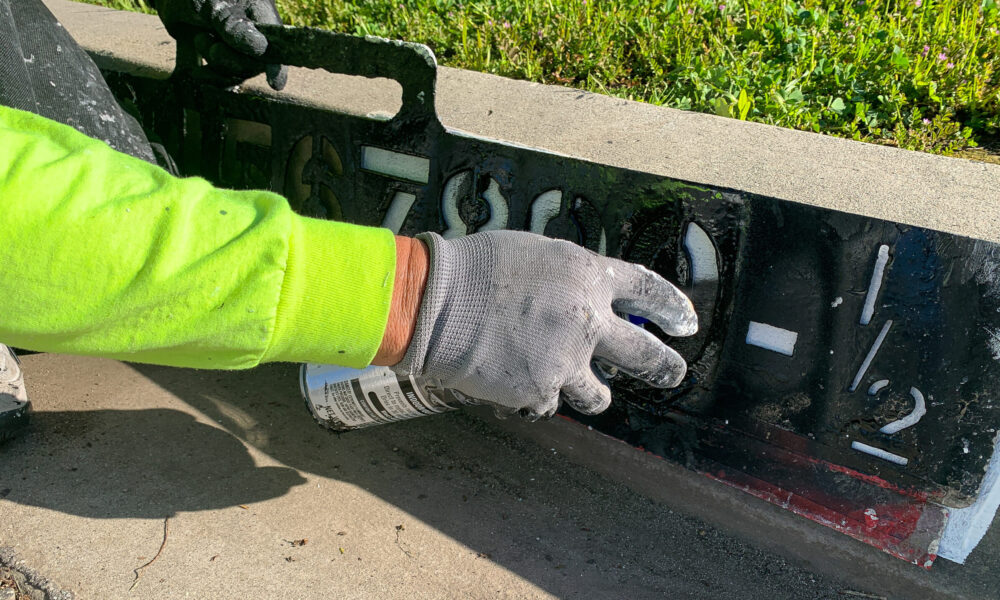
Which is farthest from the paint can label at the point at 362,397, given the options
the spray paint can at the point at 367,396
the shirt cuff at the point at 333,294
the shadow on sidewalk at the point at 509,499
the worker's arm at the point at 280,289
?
the shirt cuff at the point at 333,294

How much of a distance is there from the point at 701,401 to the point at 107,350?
1.30 meters

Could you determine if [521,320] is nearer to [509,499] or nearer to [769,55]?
[509,499]

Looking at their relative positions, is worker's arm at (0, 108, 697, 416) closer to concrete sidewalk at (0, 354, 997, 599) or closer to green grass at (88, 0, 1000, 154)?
concrete sidewalk at (0, 354, 997, 599)

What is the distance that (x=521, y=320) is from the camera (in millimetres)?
1448

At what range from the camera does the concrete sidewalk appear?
5.95 feet

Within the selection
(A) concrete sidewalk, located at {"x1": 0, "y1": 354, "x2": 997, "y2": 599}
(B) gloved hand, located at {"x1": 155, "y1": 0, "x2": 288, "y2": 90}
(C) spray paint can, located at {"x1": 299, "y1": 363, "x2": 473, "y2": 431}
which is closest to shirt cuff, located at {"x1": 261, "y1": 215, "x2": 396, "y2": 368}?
(C) spray paint can, located at {"x1": 299, "y1": 363, "x2": 473, "y2": 431}

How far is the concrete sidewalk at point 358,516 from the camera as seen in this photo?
1814 millimetres

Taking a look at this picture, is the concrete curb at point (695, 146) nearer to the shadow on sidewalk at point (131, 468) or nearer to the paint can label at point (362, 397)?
the paint can label at point (362, 397)

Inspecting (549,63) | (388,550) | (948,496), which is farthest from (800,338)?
(549,63)

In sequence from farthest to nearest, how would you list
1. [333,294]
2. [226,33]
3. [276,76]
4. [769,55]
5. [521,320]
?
[769,55] → [276,76] → [226,33] → [521,320] → [333,294]

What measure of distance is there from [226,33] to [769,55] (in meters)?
2.14

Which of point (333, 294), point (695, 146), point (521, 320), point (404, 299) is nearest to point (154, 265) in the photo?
point (333, 294)

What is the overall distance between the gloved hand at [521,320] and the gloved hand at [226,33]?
3.75 feet

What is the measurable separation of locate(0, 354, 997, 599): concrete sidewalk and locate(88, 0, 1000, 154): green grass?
148 cm
